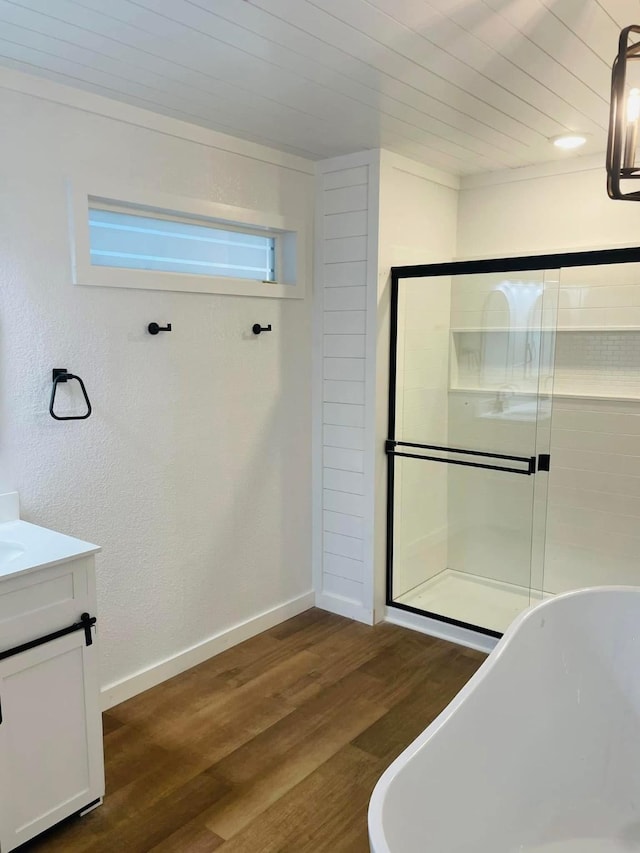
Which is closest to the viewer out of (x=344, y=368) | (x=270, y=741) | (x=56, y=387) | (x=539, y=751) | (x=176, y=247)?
(x=539, y=751)

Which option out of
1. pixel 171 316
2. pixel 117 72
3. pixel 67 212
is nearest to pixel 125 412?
pixel 171 316

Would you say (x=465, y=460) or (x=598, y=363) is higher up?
(x=598, y=363)

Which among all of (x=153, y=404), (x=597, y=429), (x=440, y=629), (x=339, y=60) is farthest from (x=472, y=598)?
(x=339, y=60)

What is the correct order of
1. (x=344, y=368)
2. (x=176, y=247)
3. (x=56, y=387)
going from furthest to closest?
(x=344, y=368), (x=176, y=247), (x=56, y=387)

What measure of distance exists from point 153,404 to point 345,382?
3.58 feet

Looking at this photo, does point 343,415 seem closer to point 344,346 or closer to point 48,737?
point 344,346

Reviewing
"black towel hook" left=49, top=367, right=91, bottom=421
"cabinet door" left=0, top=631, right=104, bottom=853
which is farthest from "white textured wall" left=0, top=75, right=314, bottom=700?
"cabinet door" left=0, top=631, right=104, bottom=853

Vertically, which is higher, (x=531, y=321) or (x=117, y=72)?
(x=117, y=72)

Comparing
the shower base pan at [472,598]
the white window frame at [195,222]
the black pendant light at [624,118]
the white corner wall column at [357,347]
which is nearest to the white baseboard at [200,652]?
the white corner wall column at [357,347]

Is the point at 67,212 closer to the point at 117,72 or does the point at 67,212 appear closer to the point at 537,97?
the point at 117,72

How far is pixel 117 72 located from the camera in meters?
2.30

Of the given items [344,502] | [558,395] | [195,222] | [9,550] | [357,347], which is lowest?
[344,502]

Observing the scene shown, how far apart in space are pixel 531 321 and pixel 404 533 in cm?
131

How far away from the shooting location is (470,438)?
3447 millimetres
